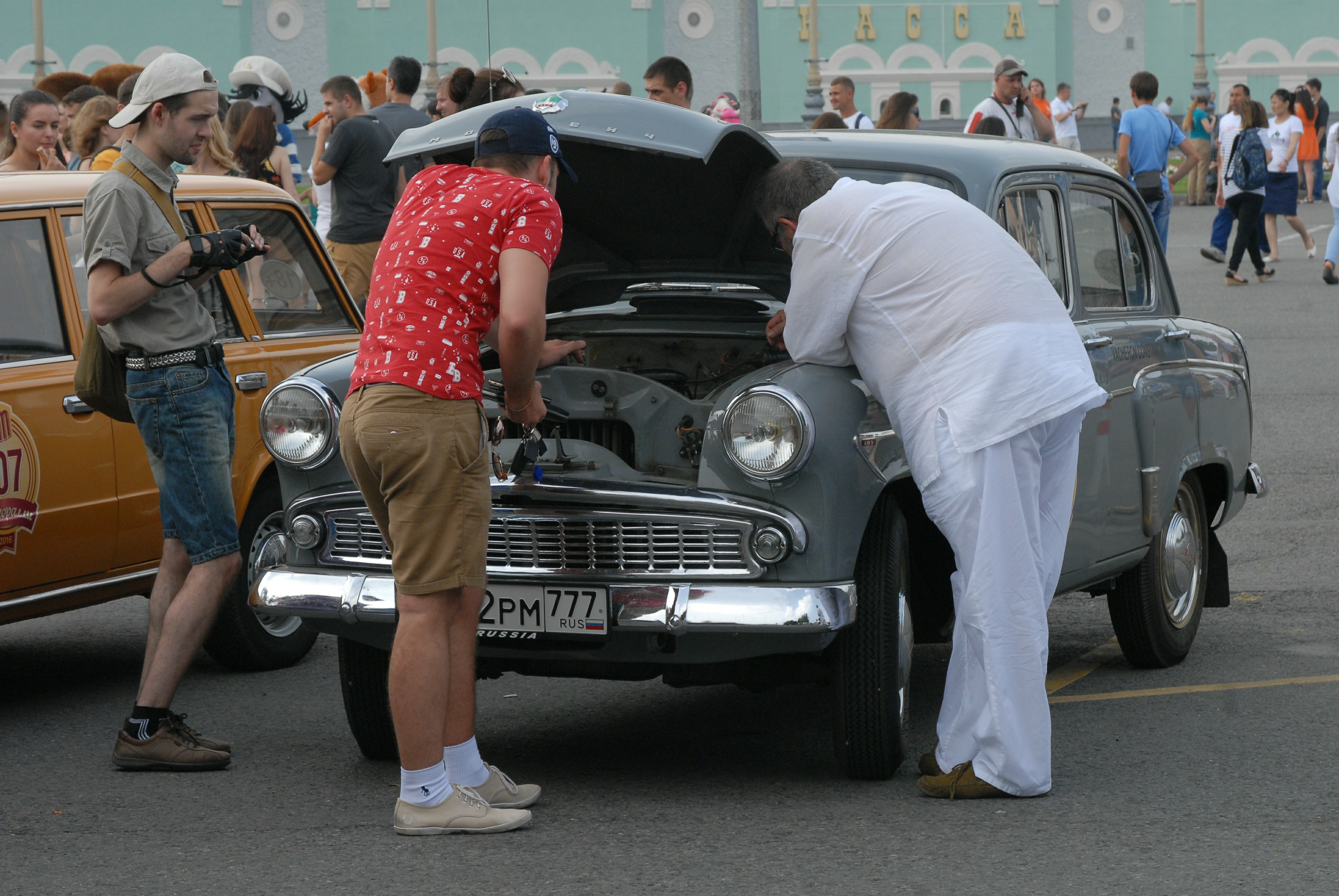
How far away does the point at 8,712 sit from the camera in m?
5.64

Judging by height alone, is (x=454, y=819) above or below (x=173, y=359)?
below

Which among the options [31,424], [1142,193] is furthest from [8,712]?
[1142,193]

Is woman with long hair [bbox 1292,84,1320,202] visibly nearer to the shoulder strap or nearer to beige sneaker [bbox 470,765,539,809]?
the shoulder strap

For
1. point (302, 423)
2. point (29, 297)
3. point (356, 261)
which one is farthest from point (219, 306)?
point (356, 261)

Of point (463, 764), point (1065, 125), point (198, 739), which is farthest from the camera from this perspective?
point (1065, 125)

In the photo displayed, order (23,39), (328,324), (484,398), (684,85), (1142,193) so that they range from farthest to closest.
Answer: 1. (23,39)
2. (1142,193)
3. (684,85)
4. (328,324)
5. (484,398)

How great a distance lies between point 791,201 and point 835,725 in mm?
1357

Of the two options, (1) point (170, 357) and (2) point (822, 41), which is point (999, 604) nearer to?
(1) point (170, 357)

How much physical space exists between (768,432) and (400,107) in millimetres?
6921

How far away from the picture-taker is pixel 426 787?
420 cm

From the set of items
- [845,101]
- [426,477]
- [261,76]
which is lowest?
[426,477]

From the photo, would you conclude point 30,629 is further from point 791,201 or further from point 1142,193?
point 1142,193

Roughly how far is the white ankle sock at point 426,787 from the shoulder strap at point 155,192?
5.61 feet

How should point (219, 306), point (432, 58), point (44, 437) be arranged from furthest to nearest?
point (432, 58)
point (219, 306)
point (44, 437)
